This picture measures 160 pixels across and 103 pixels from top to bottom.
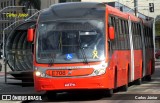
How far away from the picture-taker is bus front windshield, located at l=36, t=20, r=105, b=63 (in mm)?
15883

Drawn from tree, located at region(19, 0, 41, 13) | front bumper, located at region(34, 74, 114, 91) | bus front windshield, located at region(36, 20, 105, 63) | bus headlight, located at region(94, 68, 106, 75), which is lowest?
front bumper, located at region(34, 74, 114, 91)

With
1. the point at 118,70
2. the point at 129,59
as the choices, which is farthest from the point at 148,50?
the point at 118,70

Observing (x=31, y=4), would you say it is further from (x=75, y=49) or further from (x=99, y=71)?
(x=99, y=71)

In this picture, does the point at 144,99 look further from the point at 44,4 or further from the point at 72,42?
the point at 44,4

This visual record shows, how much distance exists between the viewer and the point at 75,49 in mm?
15938

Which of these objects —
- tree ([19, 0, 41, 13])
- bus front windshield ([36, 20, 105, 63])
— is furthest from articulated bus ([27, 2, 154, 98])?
tree ([19, 0, 41, 13])

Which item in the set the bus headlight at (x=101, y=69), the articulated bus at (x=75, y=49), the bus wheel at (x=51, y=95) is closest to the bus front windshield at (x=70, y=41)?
the articulated bus at (x=75, y=49)

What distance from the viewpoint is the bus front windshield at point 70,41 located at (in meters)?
15.9

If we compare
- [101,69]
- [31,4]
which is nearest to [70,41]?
[101,69]

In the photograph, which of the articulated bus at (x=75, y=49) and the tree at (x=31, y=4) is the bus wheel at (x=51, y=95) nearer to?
the articulated bus at (x=75, y=49)

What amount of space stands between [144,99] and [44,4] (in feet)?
326

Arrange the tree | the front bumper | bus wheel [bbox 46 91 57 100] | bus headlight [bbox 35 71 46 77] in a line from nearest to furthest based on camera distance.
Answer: the front bumper < bus headlight [bbox 35 71 46 77] < bus wheel [bbox 46 91 57 100] < the tree

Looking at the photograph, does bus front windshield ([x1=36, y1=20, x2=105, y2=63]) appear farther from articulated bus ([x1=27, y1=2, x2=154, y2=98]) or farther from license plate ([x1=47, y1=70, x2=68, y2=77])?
license plate ([x1=47, y1=70, x2=68, y2=77])

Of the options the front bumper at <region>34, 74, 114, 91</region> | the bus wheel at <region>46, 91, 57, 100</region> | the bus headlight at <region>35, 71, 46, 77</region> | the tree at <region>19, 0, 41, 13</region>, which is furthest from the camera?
the tree at <region>19, 0, 41, 13</region>
